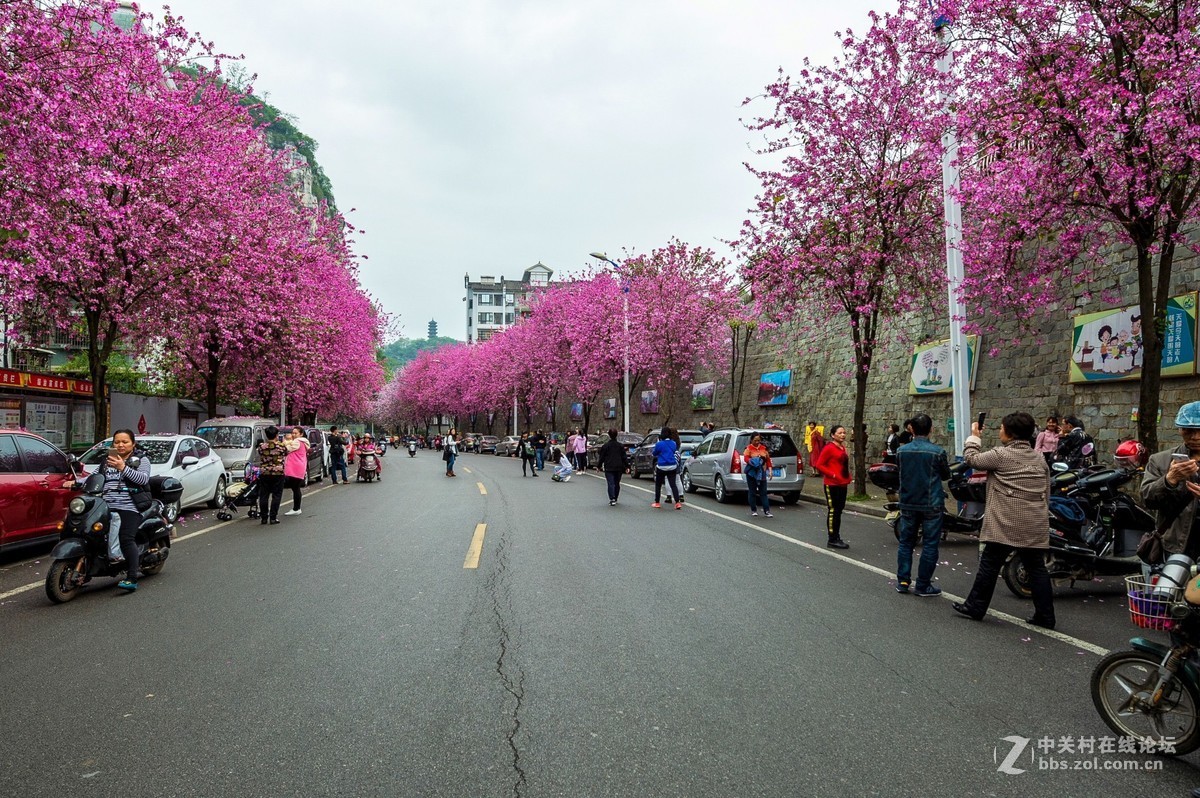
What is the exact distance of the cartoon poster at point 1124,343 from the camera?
40.3ft

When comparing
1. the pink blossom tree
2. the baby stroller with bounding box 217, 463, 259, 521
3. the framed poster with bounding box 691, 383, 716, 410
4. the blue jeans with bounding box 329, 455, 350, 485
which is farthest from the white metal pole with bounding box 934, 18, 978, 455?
the framed poster with bounding box 691, 383, 716, 410

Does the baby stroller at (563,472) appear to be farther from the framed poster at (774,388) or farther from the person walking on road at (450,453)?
the framed poster at (774,388)

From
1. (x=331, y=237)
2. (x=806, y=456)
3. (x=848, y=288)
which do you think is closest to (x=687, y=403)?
(x=806, y=456)

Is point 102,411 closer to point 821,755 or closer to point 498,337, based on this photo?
point 821,755

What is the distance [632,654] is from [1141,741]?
111 inches

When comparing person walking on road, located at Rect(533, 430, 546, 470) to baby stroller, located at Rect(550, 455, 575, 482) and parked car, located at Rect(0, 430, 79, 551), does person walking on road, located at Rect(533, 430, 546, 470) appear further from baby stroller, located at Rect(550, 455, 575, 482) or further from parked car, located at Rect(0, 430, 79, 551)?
parked car, located at Rect(0, 430, 79, 551)

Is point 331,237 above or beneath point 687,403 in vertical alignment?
above

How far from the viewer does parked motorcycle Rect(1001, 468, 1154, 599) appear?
269 inches

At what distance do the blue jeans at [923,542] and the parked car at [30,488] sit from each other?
9148mm

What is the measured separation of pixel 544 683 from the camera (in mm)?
4348

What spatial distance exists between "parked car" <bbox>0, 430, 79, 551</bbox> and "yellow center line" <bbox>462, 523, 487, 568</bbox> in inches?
181

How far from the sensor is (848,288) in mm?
15453

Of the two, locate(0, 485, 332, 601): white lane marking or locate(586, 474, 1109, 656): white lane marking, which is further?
locate(0, 485, 332, 601): white lane marking

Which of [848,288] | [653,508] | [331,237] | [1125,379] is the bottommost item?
[653,508]
